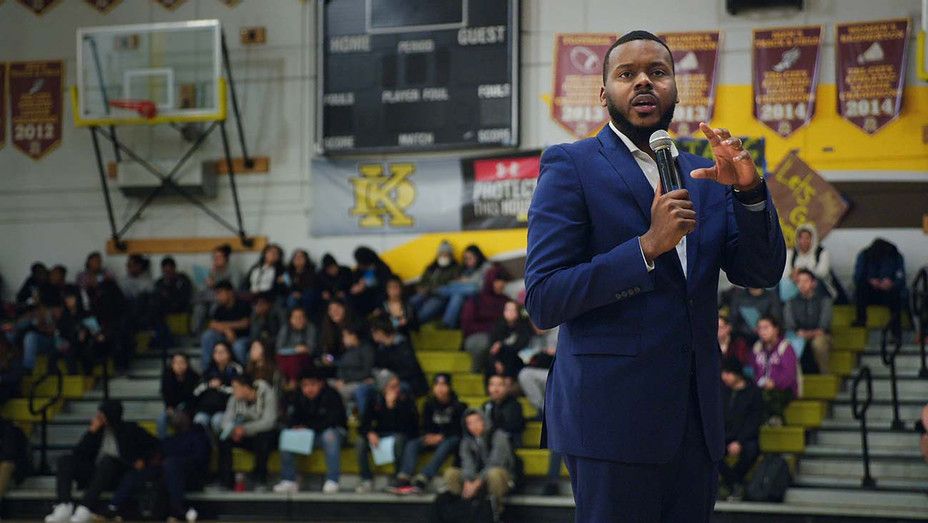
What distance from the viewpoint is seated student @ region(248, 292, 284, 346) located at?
47.1ft

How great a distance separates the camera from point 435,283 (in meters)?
14.9

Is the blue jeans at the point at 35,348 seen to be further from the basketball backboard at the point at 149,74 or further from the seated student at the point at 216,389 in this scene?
the basketball backboard at the point at 149,74

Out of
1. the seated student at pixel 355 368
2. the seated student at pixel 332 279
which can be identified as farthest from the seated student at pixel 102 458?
the seated student at pixel 332 279

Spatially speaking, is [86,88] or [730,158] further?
[86,88]

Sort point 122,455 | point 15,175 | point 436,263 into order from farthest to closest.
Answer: point 15,175 → point 436,263 → point 122,455

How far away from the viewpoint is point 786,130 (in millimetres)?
14688

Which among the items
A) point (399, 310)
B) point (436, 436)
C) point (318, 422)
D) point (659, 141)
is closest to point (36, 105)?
point (399, 310)

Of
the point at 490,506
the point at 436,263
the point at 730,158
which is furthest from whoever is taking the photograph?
the point at 436,263

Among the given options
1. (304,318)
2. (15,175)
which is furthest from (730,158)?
(15,175)

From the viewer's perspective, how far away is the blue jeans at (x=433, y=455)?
1183 cm

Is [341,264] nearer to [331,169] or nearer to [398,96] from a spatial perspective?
[331,169]

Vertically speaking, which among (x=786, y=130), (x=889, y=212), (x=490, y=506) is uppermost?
(x=786, y=130)

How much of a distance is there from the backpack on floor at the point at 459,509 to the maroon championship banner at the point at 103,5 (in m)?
9.15

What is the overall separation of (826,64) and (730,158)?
41.5ft
